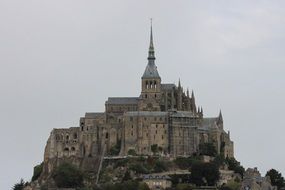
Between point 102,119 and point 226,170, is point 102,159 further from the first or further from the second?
point 226,170

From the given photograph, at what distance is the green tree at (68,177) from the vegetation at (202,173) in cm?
1555

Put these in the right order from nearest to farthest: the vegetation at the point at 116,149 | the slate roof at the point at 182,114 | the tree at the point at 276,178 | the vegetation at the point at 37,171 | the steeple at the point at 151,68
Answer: the tree at the point at 276,178, the slate roof at the point at 182,114, the vegetation at the point at 116,149, the steeple at the point at 151,68, the vegetation at the point at 37,171

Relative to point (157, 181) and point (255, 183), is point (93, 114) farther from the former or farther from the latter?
Result: point (255, 183)

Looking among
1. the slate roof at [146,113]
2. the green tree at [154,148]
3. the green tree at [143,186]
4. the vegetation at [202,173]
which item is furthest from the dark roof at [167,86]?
the green tree at [143,186]

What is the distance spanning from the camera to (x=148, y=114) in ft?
435

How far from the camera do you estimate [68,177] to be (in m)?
128

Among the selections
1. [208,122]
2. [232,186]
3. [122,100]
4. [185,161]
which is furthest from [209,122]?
[232,186]

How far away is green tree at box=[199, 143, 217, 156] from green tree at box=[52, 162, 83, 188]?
55.5 feet

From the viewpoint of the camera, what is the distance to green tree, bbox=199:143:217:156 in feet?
433

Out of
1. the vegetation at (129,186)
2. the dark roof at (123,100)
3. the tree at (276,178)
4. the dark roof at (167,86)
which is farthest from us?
the dark roof at (123,100)

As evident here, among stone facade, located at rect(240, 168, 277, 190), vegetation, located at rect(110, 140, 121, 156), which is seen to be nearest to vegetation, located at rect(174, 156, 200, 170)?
stone facade, located at rect(240, 168, 277, 190)

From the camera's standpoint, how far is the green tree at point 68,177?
128500 millimetres

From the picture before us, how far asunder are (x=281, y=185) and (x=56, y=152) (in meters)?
32.3

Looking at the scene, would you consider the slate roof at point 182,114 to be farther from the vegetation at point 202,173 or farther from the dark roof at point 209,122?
the vegetation at point 202,173
